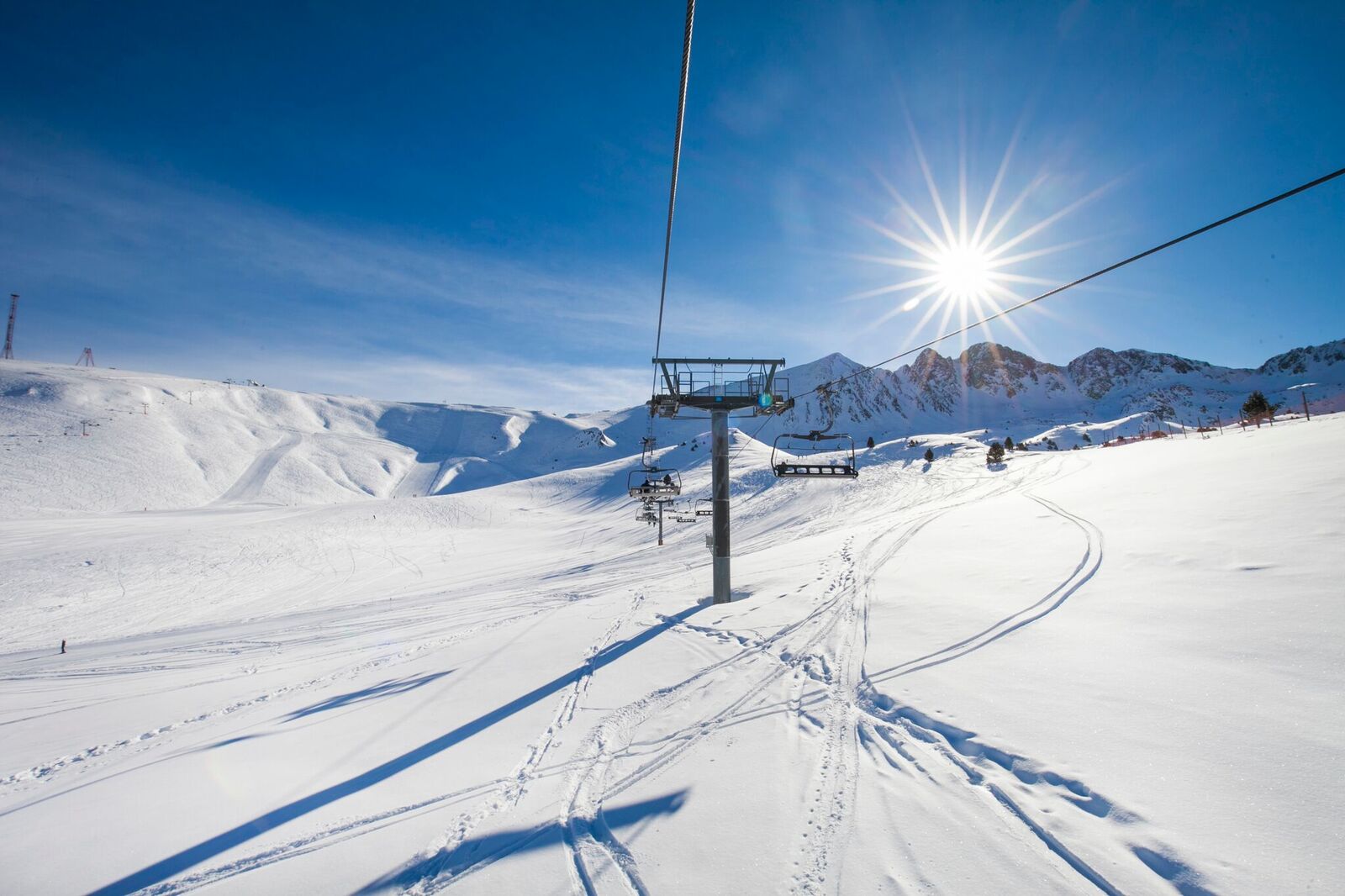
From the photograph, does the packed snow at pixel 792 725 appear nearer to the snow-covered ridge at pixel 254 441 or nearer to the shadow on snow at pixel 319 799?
the shadow on snow at pixel 319 799

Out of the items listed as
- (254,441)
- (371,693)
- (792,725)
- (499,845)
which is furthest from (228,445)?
(792,725)

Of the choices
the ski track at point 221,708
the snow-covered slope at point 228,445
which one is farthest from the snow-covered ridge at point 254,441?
the ski track at point 221,708

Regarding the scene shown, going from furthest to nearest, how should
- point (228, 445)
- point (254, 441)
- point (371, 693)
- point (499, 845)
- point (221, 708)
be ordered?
point (254, 441) < point (228, 445) < point (221, 708) < point (371, 693) < point (499, 845)

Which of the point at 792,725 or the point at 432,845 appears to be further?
the point at 792,725

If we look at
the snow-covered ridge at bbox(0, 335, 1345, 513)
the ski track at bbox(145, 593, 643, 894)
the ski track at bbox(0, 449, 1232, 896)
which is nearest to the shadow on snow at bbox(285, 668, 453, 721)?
the ski track at bbox(0, 449, 1232, 896)

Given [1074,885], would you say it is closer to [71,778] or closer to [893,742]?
[893,742]

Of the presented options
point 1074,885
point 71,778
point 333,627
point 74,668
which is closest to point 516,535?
point 333,627

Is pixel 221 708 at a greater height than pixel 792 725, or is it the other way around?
pixel 792 725

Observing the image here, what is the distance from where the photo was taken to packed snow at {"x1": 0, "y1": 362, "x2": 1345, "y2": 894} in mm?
4129

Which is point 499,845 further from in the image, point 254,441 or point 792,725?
point 254,441

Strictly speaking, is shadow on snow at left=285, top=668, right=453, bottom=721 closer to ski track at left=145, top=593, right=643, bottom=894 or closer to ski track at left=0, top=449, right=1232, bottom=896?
ski track at left=0, top=449, right=1232, bottom=896

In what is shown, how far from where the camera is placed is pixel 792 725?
6336 millimetres

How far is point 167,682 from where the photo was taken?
481 inches

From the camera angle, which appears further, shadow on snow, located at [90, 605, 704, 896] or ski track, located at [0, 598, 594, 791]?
ski track, located at [0, 598, 594, 791]
